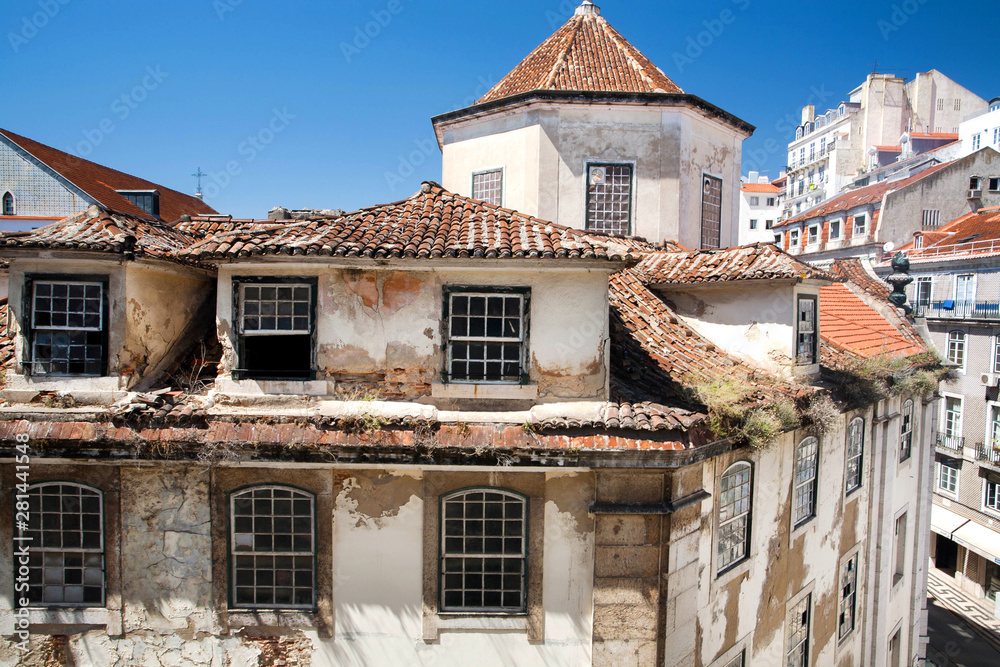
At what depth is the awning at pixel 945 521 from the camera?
88.3ft

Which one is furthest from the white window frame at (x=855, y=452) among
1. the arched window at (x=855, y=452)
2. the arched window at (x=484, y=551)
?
the arched window at (x=484, y=551)

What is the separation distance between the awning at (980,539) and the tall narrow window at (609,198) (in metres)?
23.9

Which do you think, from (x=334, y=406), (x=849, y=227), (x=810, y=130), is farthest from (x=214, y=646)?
(x=810, y=130)

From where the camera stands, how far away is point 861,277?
18.4 m

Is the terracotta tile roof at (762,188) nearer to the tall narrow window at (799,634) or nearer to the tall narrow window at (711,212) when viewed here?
the tall narrow window at (711,212)

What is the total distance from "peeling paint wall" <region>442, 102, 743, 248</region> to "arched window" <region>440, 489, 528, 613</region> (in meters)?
8.11

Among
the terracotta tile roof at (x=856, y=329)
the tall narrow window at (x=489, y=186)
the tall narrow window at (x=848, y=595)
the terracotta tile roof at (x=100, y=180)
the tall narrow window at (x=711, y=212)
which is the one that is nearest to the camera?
the tall narrow window at (x=848, y=595)

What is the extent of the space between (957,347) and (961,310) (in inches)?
75.3

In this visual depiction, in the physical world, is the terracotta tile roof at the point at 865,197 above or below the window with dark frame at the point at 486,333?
above

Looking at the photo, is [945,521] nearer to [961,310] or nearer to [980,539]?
[980,539]

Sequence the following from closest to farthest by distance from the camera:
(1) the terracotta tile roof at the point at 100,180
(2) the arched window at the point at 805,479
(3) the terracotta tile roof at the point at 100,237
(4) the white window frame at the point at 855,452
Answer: (3) the terracotta tile roof at the point at 100,237 < (2) the arched window at the point at 805,479 < (4) the white window frame at the point at 855,452 < (1) the terracotta tile roof at the point at 100,180

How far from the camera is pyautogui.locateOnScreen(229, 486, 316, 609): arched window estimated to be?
8195 mm

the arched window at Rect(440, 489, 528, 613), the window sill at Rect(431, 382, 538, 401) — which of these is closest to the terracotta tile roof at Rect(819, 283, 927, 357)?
the window sill at Rect(431, 382, 538, 401)

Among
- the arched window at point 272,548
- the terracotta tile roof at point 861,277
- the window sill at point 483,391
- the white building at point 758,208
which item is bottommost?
the arched window at point 272,548
